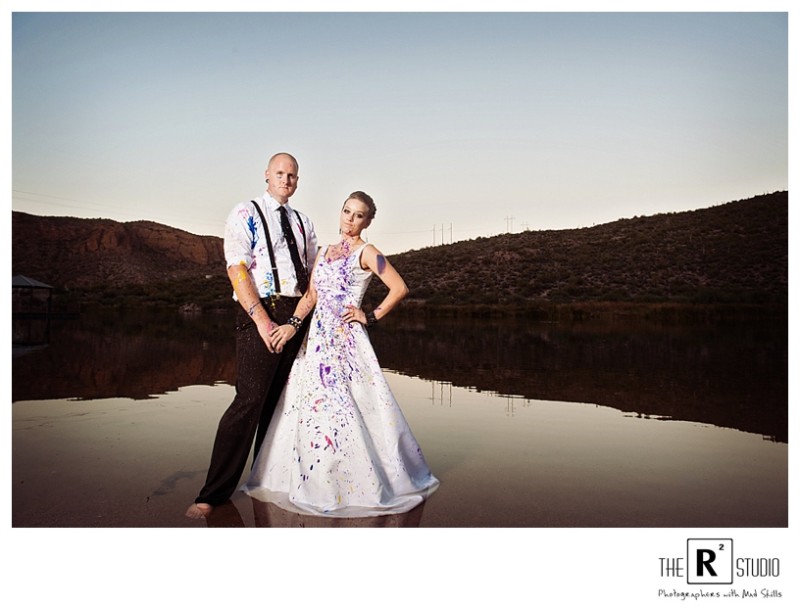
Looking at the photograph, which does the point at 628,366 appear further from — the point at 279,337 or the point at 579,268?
the point at 579,268

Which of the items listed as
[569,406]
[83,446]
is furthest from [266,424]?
[569,406]

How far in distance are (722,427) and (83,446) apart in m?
5.50

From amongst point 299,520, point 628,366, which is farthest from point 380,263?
point 628,366

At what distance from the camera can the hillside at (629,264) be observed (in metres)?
30.6

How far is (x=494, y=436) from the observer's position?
577 centimetres

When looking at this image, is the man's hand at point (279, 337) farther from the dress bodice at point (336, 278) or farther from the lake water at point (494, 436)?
the lake water at point (494, 436)

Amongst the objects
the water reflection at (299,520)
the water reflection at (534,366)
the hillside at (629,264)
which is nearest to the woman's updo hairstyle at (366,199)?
the water reflection at (299,520)

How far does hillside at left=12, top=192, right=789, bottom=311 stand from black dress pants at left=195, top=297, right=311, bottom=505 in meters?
24.0

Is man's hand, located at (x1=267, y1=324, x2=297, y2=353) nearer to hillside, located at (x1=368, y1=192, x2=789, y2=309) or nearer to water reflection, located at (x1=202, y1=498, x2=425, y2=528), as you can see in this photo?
water reflection, located at (x1=202, y1=498, x2=425, y2=528)

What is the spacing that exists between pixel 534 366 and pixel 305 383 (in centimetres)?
725

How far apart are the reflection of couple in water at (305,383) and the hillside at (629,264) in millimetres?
24246

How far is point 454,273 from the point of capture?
39.6 metres

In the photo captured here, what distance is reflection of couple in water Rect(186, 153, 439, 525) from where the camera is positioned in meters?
3.74
